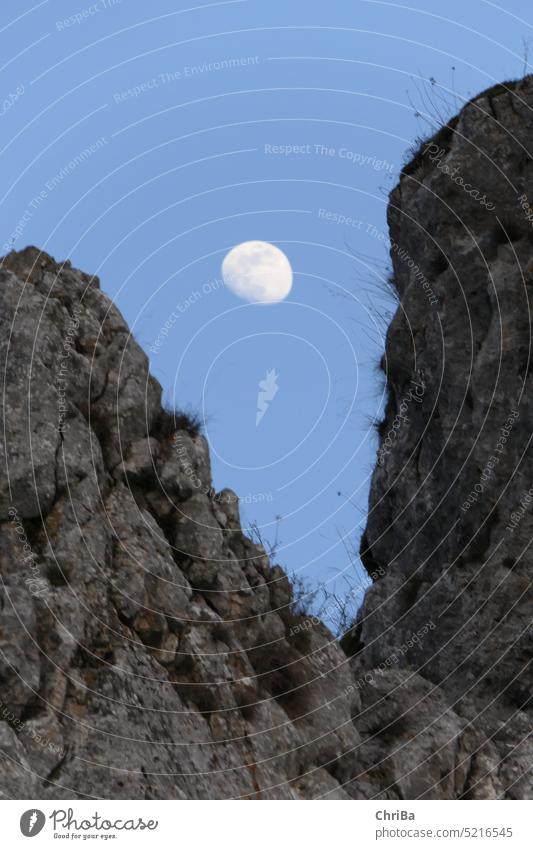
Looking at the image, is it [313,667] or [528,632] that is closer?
[313,667]

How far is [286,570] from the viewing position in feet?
66.4

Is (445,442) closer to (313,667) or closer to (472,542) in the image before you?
(472,542)

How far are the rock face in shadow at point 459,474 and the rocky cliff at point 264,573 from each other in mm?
58

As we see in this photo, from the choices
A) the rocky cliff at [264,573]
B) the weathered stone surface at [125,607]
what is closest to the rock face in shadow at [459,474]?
the rocky cliff at [264,573]

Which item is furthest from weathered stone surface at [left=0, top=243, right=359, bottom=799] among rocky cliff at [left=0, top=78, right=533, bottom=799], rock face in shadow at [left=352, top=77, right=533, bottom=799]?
rock face in shadow at [left=352, top=77, right=533, bottom=799]

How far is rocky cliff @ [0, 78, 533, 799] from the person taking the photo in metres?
15.2

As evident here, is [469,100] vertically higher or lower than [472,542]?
higher

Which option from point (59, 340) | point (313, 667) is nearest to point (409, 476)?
point (313, 667)

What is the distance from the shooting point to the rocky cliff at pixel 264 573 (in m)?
15.2

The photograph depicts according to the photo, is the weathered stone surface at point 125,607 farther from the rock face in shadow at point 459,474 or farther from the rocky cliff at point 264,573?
the rock face in shadow at point 459,474

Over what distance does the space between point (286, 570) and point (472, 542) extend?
6122 millimetres

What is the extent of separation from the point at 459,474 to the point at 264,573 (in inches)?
299

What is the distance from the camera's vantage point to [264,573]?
64.9 ft

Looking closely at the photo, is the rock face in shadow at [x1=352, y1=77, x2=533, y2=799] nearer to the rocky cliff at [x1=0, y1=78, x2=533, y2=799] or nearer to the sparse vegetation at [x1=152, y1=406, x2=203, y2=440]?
the rocky cliff at [x1=0, y1=78, x2=533, y2=799]
